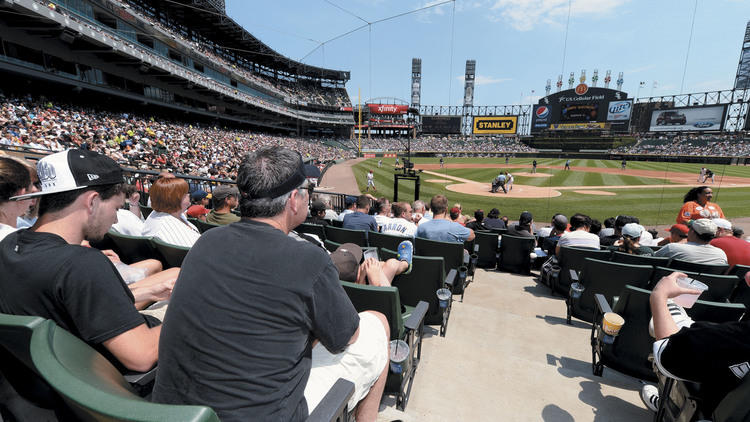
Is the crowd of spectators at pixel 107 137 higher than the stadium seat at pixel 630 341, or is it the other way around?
the crowd of spectators at pixel 107 137

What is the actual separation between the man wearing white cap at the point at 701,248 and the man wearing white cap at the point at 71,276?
600 cm

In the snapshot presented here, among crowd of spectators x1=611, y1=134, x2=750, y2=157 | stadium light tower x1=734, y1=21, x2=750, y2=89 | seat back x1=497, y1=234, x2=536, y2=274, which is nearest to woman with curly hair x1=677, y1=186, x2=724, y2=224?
seat back x1=497, y1=234, x2=536, y2=274

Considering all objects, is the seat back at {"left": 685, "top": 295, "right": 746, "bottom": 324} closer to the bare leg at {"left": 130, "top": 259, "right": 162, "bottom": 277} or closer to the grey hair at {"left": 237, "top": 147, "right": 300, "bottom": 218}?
the grey hair at {"left": 237, "top": 147, "right": 300, "bottom": 218}

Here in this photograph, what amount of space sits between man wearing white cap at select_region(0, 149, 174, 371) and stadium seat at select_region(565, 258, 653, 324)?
4.42 meters

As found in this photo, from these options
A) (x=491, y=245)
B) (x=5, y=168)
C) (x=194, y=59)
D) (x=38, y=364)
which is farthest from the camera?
(x=194, y=59)

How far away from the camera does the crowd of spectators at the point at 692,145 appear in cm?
5106

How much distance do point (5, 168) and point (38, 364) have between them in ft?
9.87

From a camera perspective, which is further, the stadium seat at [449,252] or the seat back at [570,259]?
the seat back at [570,259]

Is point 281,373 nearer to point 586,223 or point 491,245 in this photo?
point 491,245

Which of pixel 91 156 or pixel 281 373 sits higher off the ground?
pixel 91 156

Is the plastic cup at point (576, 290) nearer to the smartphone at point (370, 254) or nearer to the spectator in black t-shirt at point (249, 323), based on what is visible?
the smartphone at point (370, 254)

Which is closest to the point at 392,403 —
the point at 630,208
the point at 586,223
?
the point at 586,223

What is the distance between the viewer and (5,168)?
2.78m

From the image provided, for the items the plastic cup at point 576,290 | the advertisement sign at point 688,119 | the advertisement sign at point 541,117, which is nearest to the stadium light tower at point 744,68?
the advertisement sign at point 688,119
